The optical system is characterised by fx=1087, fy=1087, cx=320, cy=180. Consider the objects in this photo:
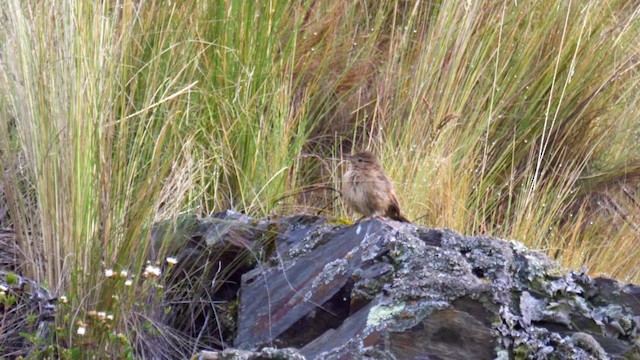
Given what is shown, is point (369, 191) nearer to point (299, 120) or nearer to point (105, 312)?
point (299, 120)

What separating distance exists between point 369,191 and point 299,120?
1157 mm

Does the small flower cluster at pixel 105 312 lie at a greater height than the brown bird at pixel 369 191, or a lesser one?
greater

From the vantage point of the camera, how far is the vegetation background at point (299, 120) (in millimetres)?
3500

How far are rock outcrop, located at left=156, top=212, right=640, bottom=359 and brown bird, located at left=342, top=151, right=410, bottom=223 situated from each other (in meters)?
0.63

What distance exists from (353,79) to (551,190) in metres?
1.28

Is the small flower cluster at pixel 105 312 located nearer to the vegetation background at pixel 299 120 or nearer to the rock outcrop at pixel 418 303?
the vegetation background at pixel 299 120

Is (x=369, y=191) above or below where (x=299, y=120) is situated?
above

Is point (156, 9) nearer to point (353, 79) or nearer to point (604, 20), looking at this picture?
point (353, 79)

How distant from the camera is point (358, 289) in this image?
10.2 feet

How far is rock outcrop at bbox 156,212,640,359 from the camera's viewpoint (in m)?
2.86

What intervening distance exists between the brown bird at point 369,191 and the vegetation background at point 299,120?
15cm

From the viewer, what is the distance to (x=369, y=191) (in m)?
4.27

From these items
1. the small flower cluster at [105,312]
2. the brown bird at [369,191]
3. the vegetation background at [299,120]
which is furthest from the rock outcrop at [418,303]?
the brown bird at [369,191]

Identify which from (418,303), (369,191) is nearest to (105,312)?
(418,303)
